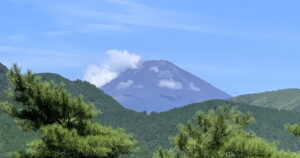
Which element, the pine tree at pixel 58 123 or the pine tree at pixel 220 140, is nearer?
the pine tree at pixel 58 123

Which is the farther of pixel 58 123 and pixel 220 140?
pixel 220 140

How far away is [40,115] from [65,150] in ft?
7.45

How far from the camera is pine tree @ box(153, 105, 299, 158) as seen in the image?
807 inches

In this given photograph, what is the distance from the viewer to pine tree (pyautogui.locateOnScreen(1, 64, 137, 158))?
764 inches

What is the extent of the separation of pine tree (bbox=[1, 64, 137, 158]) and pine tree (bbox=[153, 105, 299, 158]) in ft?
8.58

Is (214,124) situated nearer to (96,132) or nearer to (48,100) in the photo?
(96,132)

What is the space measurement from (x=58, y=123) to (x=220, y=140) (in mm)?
7315

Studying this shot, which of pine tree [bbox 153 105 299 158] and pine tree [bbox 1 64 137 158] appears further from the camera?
pine tree [bbox 153 105 299 158]

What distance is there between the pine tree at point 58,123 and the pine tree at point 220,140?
8.58 feet

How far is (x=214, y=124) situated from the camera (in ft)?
74.8

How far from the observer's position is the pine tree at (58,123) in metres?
19.4

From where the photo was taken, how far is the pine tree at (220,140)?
20500 mm

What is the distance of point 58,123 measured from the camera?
20.9m

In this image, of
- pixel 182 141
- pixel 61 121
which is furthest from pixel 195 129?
pixel 61 121
